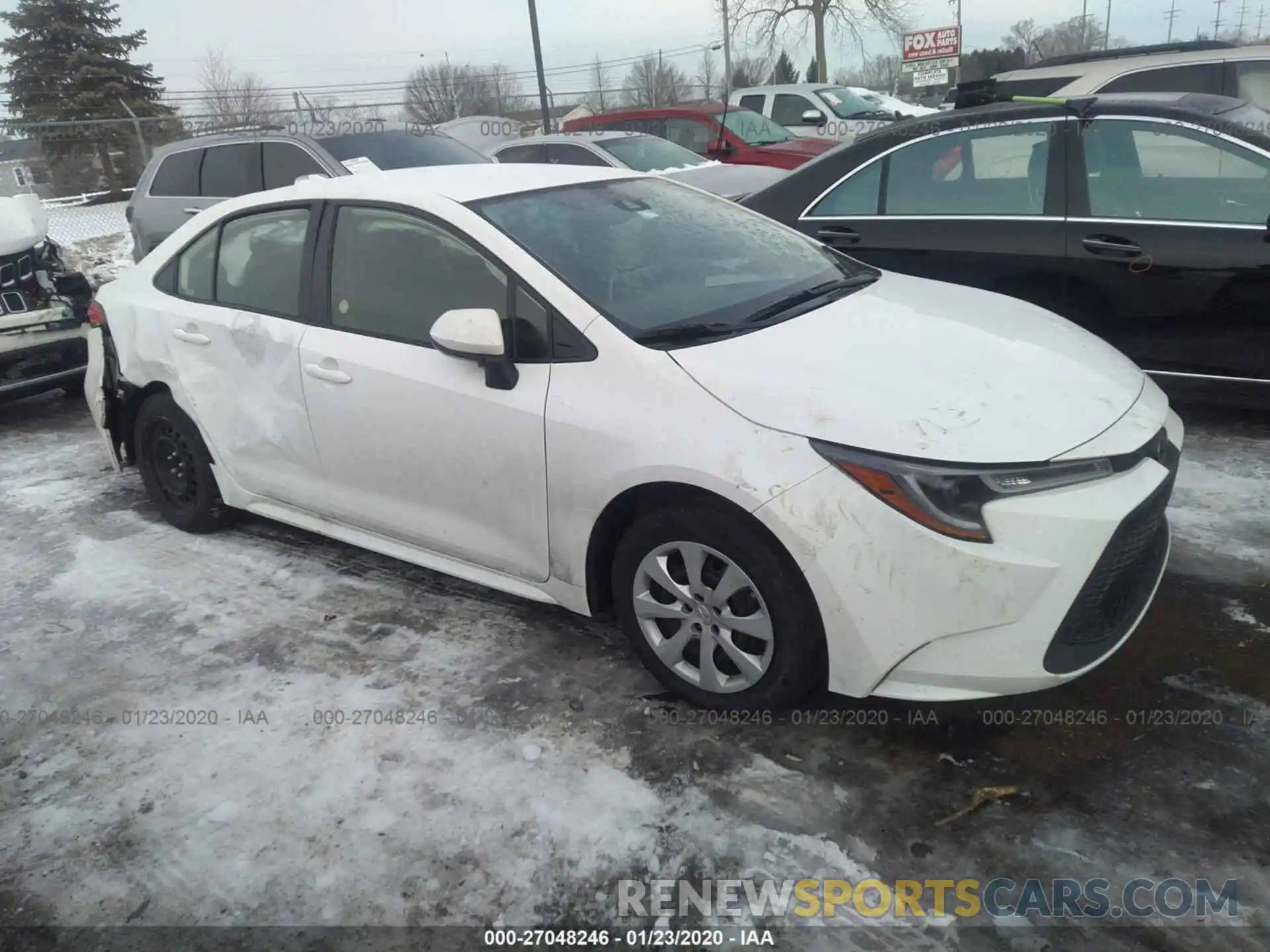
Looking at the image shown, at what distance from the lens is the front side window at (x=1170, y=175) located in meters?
4.27

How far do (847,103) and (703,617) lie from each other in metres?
16.0

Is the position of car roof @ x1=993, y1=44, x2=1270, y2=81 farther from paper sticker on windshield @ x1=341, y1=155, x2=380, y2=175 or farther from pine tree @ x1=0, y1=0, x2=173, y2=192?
pine tree @ x1=0, y1=0, x2=173, y2=192

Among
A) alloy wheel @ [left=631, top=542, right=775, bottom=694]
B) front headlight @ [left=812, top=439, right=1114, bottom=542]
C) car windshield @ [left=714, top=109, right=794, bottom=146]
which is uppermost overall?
car windshield @ [left=714, top=109, right=794, bottom=146]

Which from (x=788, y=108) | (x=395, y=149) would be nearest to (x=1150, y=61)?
(x=395, y=149)

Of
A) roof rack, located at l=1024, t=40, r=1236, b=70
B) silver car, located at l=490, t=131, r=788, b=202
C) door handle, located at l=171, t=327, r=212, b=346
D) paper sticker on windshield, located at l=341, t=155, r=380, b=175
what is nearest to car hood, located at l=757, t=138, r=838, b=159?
silver car, located at l=490, t=131, r=788, b=202

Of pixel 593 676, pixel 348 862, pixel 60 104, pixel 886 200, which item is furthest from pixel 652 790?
pixel 60 104

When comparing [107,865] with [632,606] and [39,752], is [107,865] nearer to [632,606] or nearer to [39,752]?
[39,752]

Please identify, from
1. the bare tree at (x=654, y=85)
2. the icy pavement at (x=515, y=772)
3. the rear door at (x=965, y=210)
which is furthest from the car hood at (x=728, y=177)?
the bare tree at (x=654, y=85)

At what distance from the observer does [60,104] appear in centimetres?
3164

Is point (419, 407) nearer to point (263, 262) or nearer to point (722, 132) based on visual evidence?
point (263, 262)

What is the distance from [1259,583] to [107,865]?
12.4 feet

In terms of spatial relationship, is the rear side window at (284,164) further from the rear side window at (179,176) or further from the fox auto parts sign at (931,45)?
the fox auto parts sign at (931,45)

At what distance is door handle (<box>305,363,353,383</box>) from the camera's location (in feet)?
11.2

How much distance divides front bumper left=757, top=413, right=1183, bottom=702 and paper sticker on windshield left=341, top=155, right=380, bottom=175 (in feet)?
→ 21.0
